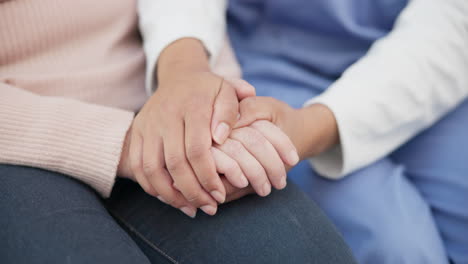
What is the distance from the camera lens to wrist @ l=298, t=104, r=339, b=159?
23.8 inches

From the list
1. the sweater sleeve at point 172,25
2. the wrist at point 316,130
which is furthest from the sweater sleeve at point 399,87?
the sweater sleeve at point 172,25

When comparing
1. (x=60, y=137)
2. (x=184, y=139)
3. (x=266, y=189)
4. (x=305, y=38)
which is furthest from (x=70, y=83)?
(x=305, y=38)

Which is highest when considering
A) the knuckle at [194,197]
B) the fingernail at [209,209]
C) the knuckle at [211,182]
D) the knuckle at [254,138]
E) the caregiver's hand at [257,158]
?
the knuckle at [254,138]

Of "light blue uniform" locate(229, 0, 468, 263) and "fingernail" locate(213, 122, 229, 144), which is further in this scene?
"light blue uniform" locate(229, 0, 468, 263)

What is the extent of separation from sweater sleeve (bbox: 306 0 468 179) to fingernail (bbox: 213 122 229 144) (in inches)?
8.1

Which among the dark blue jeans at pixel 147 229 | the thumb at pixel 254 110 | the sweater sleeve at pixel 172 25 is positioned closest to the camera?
the dark blue jeans at pixel 147 229

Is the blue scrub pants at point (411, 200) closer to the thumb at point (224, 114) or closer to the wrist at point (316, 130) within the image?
the wrist at point (316, 130)

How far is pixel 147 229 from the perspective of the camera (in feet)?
1.83

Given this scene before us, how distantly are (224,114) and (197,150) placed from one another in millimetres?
69

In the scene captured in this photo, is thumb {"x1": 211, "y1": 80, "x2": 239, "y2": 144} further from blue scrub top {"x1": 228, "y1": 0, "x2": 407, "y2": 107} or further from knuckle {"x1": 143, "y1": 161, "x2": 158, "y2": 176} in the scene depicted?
blue scrub top {"x1": 228, "y1": 0, "x2": 407, "y2": 107}

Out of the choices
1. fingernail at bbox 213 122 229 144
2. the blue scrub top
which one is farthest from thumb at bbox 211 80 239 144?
the blue scrub top

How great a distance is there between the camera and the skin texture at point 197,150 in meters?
0.51

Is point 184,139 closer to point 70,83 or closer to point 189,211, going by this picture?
point 189,211

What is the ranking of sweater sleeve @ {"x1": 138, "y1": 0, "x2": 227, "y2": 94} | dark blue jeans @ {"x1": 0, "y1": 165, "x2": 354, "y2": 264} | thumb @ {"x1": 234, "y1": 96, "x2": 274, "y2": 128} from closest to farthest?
dark blue jeans @ {"x1": 0, "y1": 165, "x2": 354, "y2": 264}
thumb @ {"x1": 234, "y1": 96, "x2": 274, "y2": 128}
sweater sleeve @ {"x1": 138, "y1": 0, "x2": 227, "y2": 94}
